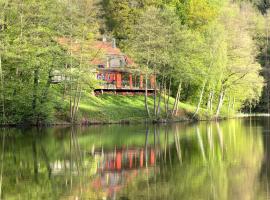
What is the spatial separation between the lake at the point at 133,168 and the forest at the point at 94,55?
1355 centimetres

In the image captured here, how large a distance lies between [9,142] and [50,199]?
17.8 meters

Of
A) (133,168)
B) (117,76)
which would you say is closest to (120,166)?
(133,168)

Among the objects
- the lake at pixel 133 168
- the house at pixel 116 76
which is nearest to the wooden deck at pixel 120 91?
the house at pixel 116 76

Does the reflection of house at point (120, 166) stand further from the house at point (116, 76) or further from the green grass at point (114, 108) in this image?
the house at point (116, 76)

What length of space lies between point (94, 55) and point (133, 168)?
104ft

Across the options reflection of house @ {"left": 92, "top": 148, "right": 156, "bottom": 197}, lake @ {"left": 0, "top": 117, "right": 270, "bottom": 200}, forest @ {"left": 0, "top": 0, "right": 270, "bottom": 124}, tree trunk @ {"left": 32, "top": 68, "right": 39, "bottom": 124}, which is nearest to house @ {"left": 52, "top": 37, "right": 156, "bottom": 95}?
forest @ {"left": 0, "top": 0, "right": 270, "bottom": 124}

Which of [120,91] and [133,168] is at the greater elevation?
[120,91]

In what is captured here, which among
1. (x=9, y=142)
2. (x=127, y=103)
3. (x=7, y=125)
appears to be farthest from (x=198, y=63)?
(x=9, y=142)

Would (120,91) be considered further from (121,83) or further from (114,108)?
(114,108)

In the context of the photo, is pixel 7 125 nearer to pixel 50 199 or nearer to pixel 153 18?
pixel 153 18

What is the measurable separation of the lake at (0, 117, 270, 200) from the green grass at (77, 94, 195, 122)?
63.7ft

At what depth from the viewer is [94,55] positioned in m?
53.2

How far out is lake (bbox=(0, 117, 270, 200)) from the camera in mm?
16797

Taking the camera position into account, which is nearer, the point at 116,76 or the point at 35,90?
the point at 35,90
